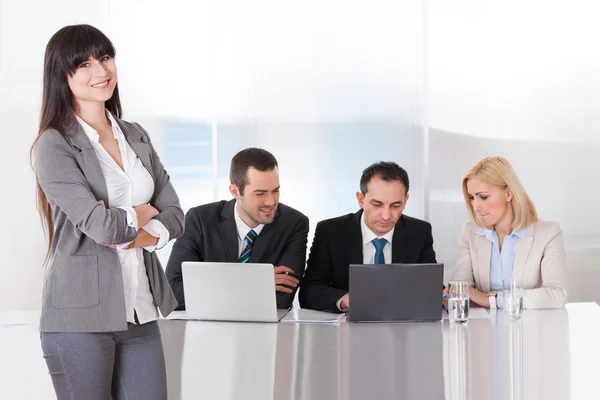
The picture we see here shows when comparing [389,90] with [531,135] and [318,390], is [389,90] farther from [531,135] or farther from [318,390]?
[318,390]

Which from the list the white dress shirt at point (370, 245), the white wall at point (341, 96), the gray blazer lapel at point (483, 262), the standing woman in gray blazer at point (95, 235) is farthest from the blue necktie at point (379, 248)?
the standing woman in gray blazer at point (95, 235)

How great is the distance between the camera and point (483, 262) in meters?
4.17

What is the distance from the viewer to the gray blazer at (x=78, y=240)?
1.89 metres

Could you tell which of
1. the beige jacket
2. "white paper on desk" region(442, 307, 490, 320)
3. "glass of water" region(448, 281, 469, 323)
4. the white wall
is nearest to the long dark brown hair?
"glass of water" region(448, 281, 469, 323)

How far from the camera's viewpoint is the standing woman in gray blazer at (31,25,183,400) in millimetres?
1886

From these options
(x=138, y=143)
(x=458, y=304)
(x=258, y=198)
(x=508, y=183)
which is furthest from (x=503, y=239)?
(x=138, y=143)

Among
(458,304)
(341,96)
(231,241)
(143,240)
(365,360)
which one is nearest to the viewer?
(143,240)

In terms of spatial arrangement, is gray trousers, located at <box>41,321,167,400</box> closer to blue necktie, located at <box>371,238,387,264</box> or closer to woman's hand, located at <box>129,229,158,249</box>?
woman's hand, located at <box>129,229,158,249</box>

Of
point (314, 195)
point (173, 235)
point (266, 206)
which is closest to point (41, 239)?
point (314, 195)

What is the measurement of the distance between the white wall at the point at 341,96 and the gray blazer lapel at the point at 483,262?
6.12 feet

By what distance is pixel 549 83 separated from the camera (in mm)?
5980

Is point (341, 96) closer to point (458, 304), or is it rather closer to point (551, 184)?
point (551, 184)

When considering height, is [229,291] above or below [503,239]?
below

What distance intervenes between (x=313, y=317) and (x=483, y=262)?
3.75 feet
